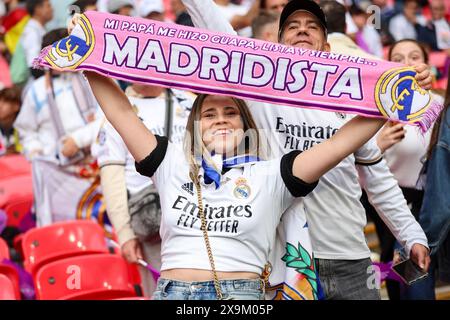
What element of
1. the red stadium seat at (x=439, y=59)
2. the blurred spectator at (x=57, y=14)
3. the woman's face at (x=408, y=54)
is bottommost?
the woman's face at (x=408, y=54)

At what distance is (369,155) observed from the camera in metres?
3.67

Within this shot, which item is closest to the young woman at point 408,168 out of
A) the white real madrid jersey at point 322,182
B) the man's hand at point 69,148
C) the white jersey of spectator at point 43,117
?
the white real madrid jersey at point 322,182

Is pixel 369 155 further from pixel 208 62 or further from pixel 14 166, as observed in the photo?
pixel 14 166

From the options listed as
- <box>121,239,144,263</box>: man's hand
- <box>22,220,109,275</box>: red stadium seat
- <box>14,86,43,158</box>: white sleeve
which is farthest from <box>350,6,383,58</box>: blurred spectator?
<box>121,239,144,263</box>: man's hand

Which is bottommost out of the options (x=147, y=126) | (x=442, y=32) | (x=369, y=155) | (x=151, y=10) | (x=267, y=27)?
(x=369, y=155)

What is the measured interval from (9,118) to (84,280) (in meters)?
2.90

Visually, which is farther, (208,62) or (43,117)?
(43,117)

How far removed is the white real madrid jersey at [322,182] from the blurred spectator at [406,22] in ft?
21.7

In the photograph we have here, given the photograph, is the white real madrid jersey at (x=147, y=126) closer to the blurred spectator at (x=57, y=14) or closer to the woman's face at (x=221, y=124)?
the woman's face at (x=221, y=124)

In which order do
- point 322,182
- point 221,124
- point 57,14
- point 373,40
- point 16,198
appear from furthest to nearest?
1. point 373,40
2. point 57,14
3. point 16,198
4. point 322,182
5. point 221,124

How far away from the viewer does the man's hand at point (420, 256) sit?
3576 millimetres

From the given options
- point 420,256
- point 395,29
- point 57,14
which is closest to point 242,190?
point 420,256

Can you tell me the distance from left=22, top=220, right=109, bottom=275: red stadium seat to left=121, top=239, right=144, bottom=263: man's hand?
0.81m
